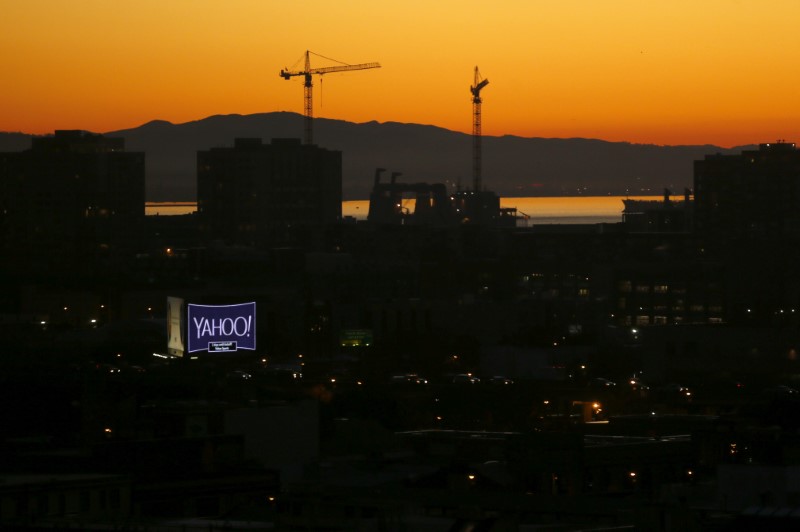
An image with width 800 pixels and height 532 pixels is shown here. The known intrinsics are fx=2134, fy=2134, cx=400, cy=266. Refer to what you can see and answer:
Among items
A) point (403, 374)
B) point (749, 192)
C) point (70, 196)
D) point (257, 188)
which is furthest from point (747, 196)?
point (403, 374)

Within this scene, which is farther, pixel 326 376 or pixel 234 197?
pixel 234 197

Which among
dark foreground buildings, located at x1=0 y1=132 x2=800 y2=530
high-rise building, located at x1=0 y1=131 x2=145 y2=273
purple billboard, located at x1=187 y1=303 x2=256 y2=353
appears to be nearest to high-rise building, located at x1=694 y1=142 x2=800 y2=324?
dark foreground buildings, located at x1=0 y1=132 x2=800 y2=530

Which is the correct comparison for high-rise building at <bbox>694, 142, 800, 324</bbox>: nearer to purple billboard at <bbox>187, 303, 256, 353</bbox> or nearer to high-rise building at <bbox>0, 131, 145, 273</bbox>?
high-rise building at <bbox>0, 131, 145, 273</bbox>

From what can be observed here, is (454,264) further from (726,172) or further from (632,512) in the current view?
(632,512)

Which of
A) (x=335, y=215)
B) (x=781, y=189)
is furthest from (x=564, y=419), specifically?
(x=335, y=215)

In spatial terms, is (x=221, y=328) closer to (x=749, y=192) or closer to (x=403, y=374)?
(x=403, y=374)

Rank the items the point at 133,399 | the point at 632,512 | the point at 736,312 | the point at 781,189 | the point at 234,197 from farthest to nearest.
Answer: the point at 234,197
the point at 781,189
the point at 736,312
the point at 133,399
the point at 632,512
